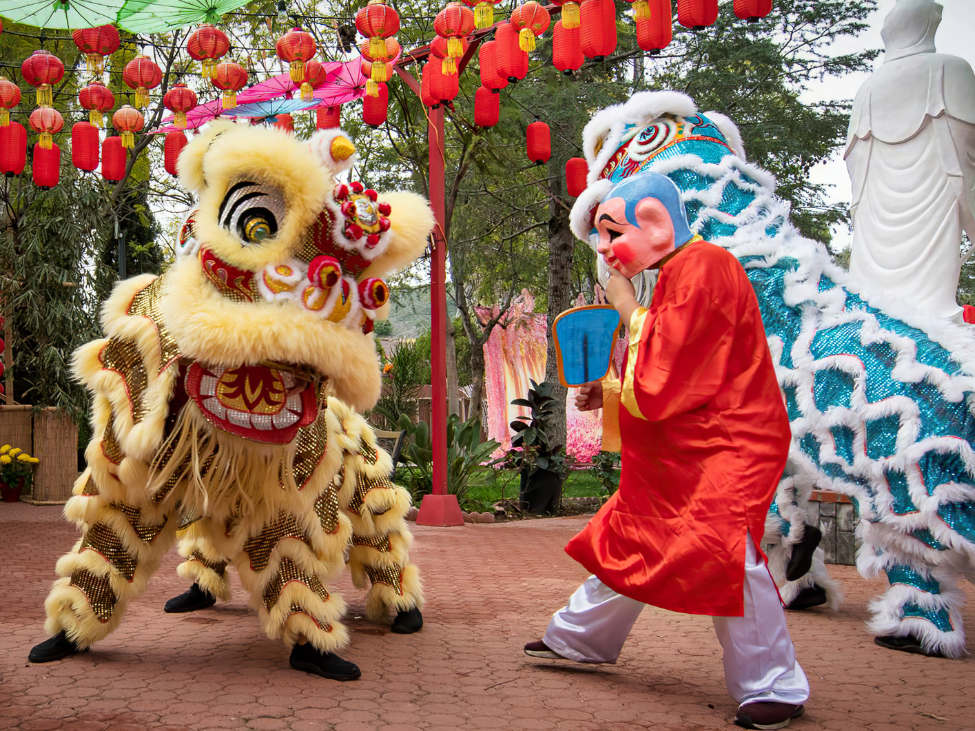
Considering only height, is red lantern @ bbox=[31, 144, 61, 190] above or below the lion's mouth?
above

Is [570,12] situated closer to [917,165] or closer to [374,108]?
[374,108]

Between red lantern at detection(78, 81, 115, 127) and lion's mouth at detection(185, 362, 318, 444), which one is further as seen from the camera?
red lantern at detection(78, 81, 115, 127)

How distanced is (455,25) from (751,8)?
1872mm

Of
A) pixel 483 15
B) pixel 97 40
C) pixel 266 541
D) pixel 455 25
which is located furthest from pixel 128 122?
pixel 266 541

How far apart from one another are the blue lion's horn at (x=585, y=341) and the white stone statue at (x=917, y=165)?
1.96 m

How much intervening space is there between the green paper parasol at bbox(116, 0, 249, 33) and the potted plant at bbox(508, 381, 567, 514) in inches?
171

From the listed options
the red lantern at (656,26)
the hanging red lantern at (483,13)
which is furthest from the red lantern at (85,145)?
the red lantern at (656,26)

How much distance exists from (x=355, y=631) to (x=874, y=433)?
7.47ft

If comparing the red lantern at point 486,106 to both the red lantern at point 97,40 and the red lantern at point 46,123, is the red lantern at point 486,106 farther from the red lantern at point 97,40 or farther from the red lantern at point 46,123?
the red lantern at point 46,123

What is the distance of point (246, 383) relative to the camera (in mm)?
2846

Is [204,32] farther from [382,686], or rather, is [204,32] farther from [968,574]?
[968,574]

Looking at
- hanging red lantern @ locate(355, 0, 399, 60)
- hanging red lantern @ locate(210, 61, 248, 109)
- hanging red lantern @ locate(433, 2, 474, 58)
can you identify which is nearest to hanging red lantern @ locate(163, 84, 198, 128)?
hanging red lantern @ locate(210, 61, 248, 109)

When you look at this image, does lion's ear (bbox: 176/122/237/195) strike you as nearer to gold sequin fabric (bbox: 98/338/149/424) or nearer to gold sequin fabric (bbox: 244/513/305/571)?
gold sequin fabric (bbox: 98/338/149/424)

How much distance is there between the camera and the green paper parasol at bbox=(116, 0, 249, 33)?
6039mm
